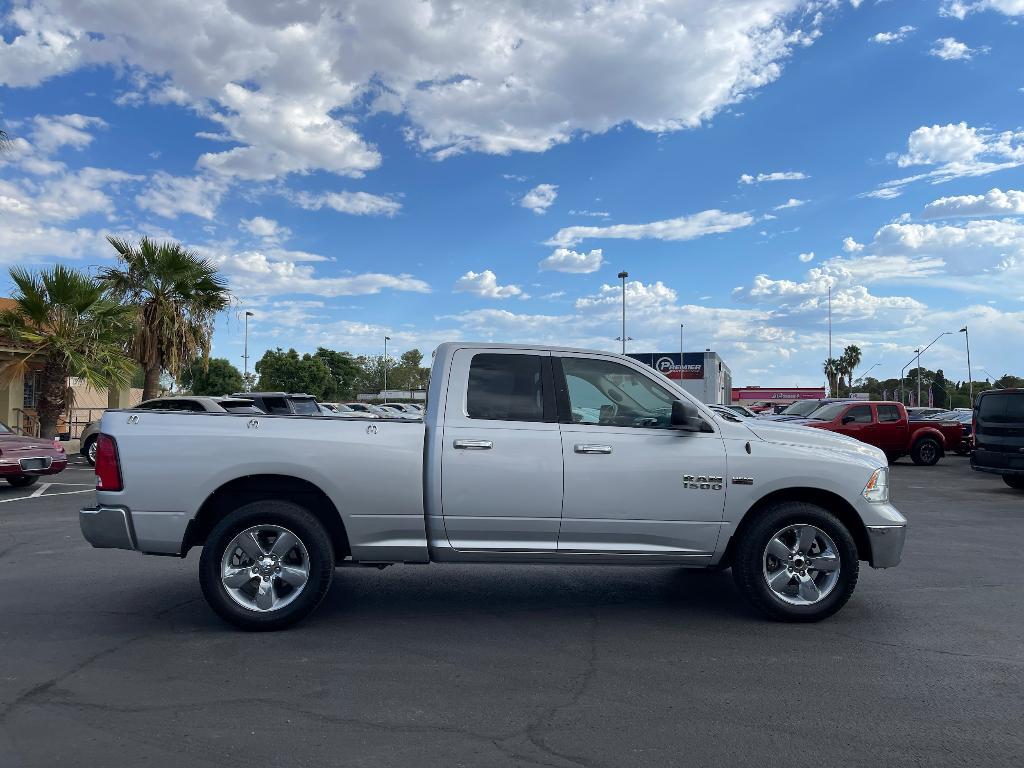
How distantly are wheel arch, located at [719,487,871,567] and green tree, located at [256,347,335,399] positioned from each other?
229ft

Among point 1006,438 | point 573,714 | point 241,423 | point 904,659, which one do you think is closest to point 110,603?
point 241,423

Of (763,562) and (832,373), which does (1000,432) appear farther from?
(832,373)

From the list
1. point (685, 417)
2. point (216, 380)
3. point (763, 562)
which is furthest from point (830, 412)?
point (216, 380)

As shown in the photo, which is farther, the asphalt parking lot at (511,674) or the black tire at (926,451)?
the black tire at (926,451)

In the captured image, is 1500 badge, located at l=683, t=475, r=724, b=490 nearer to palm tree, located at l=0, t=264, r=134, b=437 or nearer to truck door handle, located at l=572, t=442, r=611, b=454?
truck door handle, located at l=572, t=442, r=611, b=454

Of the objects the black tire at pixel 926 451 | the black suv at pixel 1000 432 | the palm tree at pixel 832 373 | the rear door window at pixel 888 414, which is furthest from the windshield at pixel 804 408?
the palm tree at pixel 832 373

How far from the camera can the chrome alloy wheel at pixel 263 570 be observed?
216 inches

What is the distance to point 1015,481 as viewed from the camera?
16.3 m

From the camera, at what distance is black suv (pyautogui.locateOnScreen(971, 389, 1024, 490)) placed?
14625mm

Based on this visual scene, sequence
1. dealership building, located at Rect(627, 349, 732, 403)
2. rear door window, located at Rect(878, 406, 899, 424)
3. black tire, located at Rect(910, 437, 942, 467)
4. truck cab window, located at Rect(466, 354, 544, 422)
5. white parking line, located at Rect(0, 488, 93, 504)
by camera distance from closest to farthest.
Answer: truck cab window, located at Rect(466, 354, 544, 422), white parking line, located at Rect(0, 488, 93, 504), rear door window, located at Rect(878, 406, 899, 424), black tire, located at Rect(910, 437, 942, 467), dealership building, located at Rect(627, 349, 732, 403)

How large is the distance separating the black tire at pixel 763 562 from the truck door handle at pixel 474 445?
1.95 metres

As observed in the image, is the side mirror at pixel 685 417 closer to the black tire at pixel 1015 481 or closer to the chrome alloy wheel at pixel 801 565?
the chrome alloy wheel at pixel 801 565

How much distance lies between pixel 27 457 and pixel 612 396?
11.6 m

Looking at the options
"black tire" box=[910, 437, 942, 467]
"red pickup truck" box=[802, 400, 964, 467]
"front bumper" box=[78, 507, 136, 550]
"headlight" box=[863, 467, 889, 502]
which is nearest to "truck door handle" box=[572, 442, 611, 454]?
"headlight" box=[863, 467, 889, 502]
